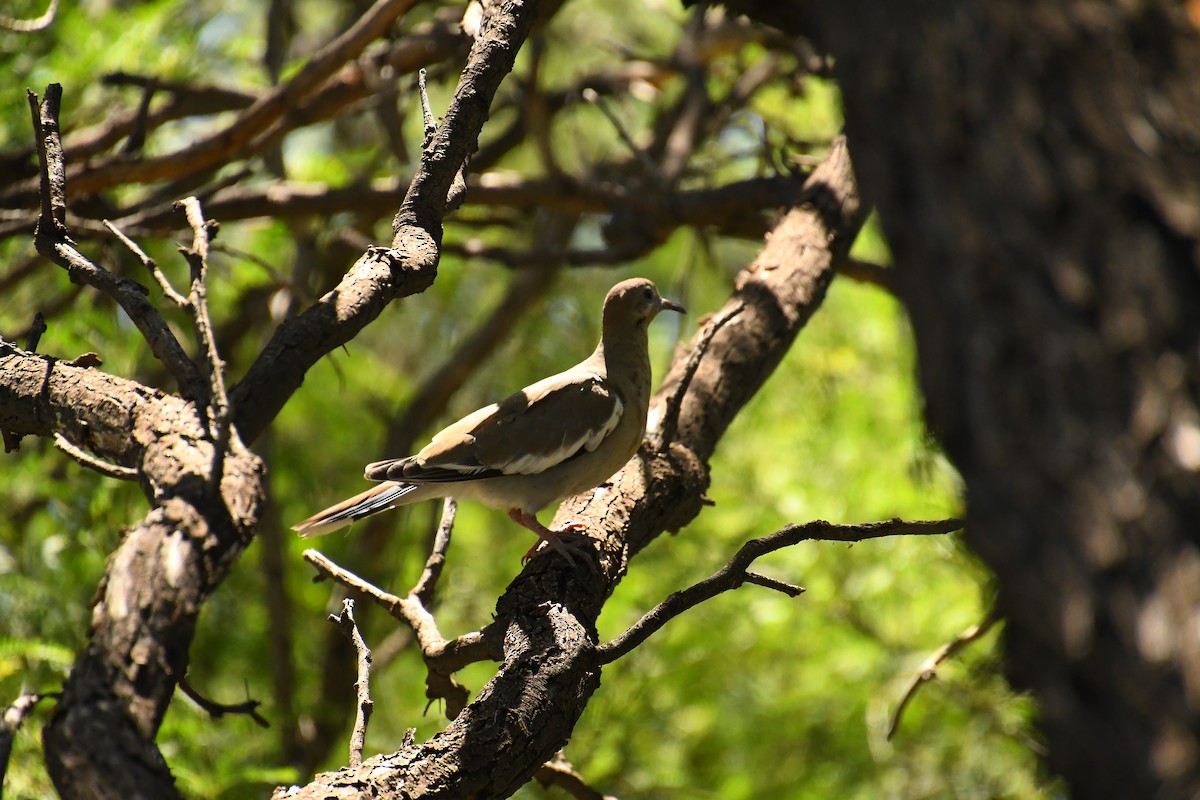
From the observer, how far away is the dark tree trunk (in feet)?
4.14

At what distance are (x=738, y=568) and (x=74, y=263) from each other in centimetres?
170

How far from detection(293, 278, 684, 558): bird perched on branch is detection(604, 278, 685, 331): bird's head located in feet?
1.35

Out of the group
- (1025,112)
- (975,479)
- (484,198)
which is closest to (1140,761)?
(975,479)

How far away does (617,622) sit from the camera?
5938mm

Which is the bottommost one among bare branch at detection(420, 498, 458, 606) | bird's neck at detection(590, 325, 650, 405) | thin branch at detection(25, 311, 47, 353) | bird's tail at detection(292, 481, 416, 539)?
bird's neck at detection(590, 325, 650, 405)

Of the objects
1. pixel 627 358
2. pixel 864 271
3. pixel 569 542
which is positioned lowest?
pixel 864 271

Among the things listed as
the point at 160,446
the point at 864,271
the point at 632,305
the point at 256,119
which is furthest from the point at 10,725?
the point at 864,271

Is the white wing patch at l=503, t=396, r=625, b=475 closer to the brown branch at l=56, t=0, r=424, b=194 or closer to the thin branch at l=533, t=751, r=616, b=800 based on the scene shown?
the thin branch at l=533, t=751, r=616, b=800

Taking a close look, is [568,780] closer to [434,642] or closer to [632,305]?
[434,642]

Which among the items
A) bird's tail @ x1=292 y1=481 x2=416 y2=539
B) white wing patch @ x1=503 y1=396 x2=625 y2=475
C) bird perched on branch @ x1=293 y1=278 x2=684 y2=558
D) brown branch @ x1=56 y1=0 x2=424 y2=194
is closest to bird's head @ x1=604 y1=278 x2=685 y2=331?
bird perched on branch @ x1=293 y1=278 x2=684 y2=558

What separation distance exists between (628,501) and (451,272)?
4.51 meters

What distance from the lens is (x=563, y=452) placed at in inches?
158

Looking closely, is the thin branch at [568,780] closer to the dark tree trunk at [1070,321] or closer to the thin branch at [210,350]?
the thin branch at [210,350]

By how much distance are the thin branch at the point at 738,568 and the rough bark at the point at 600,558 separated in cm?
14
